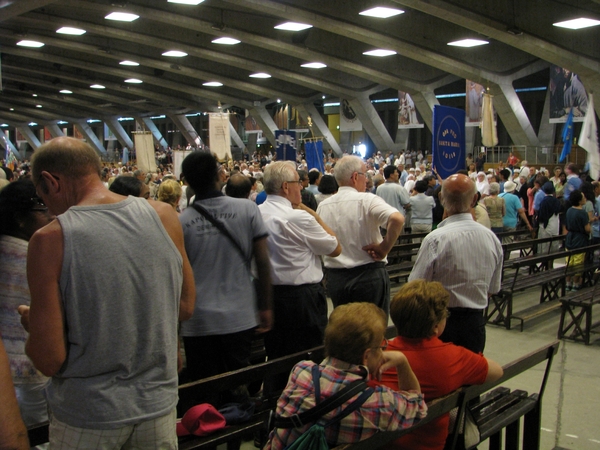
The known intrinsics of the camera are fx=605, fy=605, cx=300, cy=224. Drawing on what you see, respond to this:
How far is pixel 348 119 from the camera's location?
121 ft

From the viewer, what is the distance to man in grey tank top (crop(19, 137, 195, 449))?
6.23 ft

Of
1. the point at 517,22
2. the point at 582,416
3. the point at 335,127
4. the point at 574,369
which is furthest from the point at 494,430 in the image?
the point at 335,127

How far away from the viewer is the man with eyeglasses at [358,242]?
4.57 metres

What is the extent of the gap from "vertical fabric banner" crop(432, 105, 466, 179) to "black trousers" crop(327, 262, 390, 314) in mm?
3135

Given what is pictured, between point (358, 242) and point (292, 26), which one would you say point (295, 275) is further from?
point (292, 26)

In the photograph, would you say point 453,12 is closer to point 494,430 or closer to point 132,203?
point 494,430

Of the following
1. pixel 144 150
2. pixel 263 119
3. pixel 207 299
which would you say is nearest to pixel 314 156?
pixel 144 150

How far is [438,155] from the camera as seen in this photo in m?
7.45

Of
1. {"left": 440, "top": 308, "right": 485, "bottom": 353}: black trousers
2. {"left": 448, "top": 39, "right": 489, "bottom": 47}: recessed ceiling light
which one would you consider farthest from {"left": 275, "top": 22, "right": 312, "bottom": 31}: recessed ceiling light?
{"left": 440, "top": 308, "right": 485, "bottom": 353}: black trousers

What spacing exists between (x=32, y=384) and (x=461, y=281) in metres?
2.52

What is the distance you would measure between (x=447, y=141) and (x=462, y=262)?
4.10 m

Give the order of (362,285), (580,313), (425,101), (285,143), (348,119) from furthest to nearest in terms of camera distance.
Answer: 1. (348,119)
2. (425,101)
3. (285,143)
4. (580,313)
5. (362,285)

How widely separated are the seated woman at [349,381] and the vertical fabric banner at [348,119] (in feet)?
112

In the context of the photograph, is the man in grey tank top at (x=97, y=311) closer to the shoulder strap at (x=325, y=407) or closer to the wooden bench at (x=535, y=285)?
the shoulder strap at (x=325, y=407)
